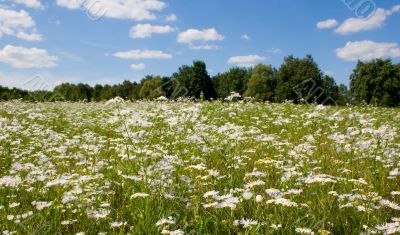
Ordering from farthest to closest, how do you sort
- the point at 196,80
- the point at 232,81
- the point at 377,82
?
the point at 232,81 < the point at 196,80 < the point at 377,82

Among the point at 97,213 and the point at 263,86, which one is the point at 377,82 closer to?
the point at 263,86

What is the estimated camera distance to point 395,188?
16.8 ft

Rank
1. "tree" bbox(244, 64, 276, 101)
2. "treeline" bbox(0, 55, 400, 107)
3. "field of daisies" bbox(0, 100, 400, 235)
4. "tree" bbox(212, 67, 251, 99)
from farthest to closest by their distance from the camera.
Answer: "tree" bbox(212, 67, 251, 99) < "tree" bbox(244, 64, 276, 101) < "treeline" bbox(0, 55, 400, 107) < "field of daisies" bbox(0, 100, 400, 235)

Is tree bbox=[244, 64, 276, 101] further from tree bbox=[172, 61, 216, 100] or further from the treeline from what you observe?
tree bbox=[172, 61, 216, 100]

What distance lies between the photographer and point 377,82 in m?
57.3

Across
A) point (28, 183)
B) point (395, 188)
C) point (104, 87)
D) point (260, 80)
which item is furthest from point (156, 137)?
point (104, 87)

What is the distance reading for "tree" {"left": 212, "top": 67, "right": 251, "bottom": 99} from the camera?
270ft

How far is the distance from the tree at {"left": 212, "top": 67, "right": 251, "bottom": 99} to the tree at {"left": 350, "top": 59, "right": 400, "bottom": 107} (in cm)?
2629

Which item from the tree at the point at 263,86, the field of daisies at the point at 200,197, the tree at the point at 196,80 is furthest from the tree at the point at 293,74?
the field of daisies at the point at 200,197

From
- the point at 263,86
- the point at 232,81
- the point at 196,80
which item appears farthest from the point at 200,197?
the point at 232,81

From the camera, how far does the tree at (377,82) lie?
5681 cm

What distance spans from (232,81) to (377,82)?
108 feet

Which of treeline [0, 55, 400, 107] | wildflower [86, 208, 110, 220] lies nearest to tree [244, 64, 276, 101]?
treeline [0, 55, 400, 107]

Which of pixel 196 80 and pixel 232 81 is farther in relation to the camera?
pixel 232 81
